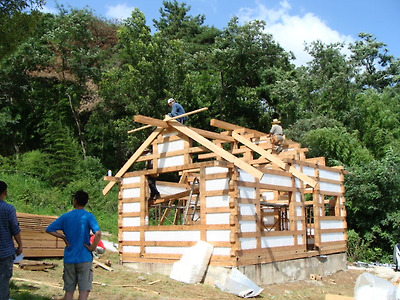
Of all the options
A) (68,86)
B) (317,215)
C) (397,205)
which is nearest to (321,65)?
(397,205)

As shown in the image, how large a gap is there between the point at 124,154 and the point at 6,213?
75.0ft

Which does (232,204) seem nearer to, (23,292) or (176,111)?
(176,111)

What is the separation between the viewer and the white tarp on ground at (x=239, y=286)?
392 inches

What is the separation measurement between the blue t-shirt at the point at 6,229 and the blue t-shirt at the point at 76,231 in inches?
19.7

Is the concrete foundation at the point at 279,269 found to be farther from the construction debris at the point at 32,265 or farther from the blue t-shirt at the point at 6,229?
the blue t-shirt at the point at 6,229

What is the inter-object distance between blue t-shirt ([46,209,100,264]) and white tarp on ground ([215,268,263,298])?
5094 mm

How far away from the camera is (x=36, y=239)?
11797 millimetres

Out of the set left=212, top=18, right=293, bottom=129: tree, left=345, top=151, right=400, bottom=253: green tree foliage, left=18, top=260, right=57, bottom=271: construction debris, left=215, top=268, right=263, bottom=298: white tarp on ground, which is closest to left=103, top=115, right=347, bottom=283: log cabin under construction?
left=215, top=268, right=263, bottom=298: white tarp on ground

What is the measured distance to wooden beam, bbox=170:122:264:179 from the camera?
10320mm

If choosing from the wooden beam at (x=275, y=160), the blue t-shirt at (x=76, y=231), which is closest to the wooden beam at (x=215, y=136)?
the wooden beam at (x=275, y=160)

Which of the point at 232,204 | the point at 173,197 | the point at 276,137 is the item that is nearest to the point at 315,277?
the point at 276,137

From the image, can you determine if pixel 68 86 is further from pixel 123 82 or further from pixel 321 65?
pixel 321 65

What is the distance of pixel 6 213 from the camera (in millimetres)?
5762

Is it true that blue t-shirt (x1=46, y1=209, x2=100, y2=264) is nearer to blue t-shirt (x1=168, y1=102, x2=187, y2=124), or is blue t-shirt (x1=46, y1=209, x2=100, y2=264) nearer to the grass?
the grass
